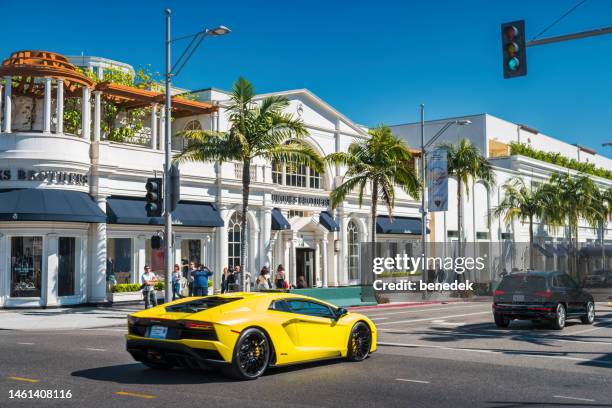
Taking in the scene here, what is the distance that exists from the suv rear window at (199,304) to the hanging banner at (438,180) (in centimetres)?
2691

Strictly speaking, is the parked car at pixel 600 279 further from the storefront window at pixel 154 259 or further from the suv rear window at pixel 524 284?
the storefront window at pixel 154 259

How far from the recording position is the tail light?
9945 mm

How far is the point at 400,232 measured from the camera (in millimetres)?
44406

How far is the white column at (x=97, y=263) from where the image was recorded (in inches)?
1106

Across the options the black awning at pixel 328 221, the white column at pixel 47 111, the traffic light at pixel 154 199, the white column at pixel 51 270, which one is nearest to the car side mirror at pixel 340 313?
the traffic light at pixel 154 199

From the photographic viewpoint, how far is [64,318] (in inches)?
914

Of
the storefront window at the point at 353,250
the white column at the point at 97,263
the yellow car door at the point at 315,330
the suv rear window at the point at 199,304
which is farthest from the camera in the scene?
the storefront window at the point at 353,250

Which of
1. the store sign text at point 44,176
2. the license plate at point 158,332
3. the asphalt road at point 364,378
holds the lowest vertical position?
the asphalt road at point 364,378

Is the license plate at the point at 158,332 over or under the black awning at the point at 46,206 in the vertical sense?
under

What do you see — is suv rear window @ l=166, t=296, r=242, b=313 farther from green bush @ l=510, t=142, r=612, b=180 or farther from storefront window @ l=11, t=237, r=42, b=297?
green bush @ l=510, t=142, r=612, b=180

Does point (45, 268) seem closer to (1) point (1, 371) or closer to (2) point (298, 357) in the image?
(1) point (1, 371)

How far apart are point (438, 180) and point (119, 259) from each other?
1716 centimetres

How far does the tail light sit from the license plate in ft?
1.24

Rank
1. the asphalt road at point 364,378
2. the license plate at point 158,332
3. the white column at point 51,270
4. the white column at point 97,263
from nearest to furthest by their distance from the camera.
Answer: the asphalt road at point 364,378
the license plate at point 158,332
the white column at point 51,270
the white column at point 97,263
